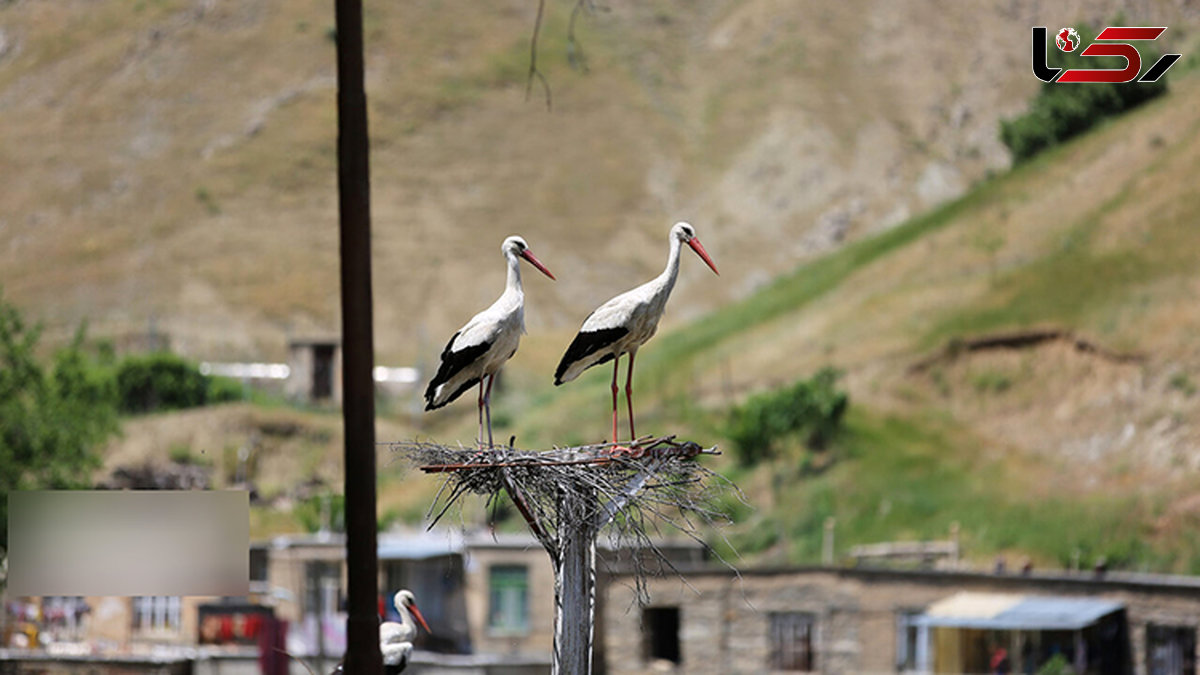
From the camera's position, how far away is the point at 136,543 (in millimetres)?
10914

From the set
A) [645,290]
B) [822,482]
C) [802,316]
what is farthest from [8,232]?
[645,290]

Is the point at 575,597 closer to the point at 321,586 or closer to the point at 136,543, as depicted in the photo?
the point at 136,543

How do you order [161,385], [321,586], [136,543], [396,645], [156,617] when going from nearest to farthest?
[136,543]
[396,645]
[156,617]
[321,586]
[161,385]

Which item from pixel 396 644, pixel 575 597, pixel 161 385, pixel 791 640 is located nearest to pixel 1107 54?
pixel 161 385

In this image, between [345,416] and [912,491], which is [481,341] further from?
[912,491]

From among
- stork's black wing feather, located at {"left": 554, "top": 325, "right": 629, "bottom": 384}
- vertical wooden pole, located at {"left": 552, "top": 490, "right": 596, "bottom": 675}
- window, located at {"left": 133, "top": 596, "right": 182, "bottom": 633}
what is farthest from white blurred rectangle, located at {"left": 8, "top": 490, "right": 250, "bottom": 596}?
window, located at {"left": 133, "top": 596, "right": 182, "bottom": 633}

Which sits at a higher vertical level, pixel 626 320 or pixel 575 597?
pixel 626 320

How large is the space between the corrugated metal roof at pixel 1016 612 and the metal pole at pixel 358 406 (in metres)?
40.2

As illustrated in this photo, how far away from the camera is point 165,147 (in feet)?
410

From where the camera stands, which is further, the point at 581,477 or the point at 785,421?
the point at 785,421

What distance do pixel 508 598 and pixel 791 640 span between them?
8658 millimetres

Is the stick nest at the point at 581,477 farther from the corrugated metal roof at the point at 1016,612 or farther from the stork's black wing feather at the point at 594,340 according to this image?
the corrugated metal roof at the point at 1016,612

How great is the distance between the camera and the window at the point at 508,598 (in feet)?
182

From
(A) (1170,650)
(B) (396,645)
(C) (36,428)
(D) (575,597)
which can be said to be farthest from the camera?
(C) (36,428)
